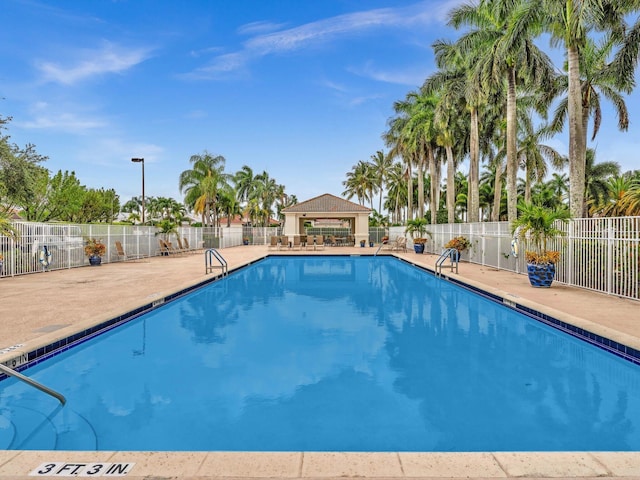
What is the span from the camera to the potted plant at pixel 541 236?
10.5m

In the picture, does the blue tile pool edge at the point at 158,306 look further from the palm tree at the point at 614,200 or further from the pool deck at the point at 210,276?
the palm tree at the point at 614,200

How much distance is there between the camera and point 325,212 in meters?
31.4

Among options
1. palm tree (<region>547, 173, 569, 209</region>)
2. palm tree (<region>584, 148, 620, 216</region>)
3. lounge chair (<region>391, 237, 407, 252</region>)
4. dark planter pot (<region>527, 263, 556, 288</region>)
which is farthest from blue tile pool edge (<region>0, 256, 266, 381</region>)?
palm tree (<region>547, 173, 569, 209</region>)

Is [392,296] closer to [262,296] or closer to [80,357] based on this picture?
[262,296]

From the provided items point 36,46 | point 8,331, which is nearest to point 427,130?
point 36,46

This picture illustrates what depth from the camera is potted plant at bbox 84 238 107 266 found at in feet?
55.7

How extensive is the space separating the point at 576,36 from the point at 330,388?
13.3 m

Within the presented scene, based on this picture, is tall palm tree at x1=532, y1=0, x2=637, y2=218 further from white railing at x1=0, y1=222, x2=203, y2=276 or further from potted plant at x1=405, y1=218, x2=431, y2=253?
white railing at x1=0, y1=222, x2=203, y2=276

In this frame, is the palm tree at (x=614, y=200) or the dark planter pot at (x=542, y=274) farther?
the palm tree at (x=614, y=200)

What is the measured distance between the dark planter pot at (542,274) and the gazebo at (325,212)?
2145 cm

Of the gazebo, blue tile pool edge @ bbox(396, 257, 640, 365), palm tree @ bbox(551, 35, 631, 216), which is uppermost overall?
palm tree @ bbox(551, 35, 631, 216)

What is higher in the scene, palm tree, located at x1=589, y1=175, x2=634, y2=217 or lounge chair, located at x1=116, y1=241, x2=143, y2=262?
palm tree, located at x1=589, y1=175, x2=634, y2=217

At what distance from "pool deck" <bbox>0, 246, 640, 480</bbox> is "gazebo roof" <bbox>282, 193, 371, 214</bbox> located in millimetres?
19034

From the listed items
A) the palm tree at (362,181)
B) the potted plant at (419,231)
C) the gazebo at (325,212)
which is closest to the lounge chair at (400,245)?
the potted plant at (419,231)
